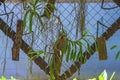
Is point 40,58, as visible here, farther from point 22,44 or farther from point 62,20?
point 62,20

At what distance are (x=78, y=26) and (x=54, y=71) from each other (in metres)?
0.20

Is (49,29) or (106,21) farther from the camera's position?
(106,21)

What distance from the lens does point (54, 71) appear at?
1.33 meters

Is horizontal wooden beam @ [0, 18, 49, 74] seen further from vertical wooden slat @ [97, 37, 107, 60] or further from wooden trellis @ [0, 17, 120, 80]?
vertical wooden slat @ [97, 37, 107, 60]

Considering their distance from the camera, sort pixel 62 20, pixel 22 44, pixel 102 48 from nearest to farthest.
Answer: pixel 102 48 < pixel 22 44 < pixel 62 20

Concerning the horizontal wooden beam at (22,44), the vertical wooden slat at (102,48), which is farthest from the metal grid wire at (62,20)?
the vertical wooden slat at (102,48)

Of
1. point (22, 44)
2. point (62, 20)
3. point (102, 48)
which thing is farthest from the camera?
point (62, 20)

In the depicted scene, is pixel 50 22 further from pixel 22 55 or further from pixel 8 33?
pixel 22 55

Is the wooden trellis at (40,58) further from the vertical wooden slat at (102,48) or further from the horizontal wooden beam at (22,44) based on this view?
the vertical wooden slat at (102,48)

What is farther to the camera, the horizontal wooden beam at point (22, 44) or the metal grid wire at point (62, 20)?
the horizontal wooden beam at point (22, 44)

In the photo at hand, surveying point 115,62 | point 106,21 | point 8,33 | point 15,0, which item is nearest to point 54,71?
point 8,33

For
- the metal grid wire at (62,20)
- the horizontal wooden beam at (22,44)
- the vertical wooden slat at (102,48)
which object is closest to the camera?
the vertical wooden slat at (102,48)

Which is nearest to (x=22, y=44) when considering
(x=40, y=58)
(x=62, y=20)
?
(x=40, y=58)

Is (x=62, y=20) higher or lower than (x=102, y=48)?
higher
